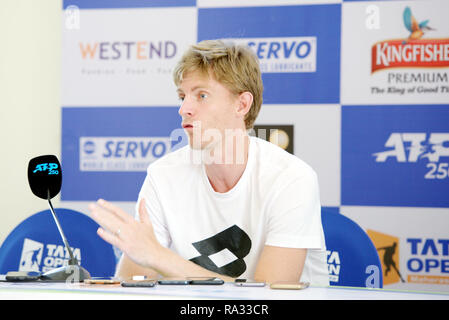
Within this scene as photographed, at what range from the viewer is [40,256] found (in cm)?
148

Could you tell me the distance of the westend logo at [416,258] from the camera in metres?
2.28

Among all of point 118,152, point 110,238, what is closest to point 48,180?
point 110,238

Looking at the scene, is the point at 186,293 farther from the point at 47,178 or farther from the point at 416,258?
the point at 416,258

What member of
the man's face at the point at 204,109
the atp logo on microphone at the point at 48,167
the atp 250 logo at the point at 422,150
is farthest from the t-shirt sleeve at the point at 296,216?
the atp 250 logo at the point at 422,150

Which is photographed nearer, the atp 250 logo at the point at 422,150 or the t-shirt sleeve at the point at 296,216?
the t-shirt sleeve at the point at 296,216

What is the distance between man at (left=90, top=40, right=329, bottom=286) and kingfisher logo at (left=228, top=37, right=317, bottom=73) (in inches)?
34.5

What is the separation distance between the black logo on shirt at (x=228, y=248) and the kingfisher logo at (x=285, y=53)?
1.23 metres

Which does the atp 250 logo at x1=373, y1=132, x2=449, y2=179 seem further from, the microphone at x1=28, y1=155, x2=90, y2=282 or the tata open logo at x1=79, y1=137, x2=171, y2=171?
the microphone at x1=28, y1=155, x2=90, y2=282

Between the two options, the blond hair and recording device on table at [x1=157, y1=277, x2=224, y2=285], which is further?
the blond hair

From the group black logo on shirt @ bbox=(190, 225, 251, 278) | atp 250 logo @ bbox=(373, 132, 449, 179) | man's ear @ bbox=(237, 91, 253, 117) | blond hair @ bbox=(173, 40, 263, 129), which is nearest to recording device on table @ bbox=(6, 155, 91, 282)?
black logo on shirt @ bbox=(190, 225, 251, 278)

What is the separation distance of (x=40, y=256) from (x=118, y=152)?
3.69ft

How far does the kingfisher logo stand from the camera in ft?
7.92

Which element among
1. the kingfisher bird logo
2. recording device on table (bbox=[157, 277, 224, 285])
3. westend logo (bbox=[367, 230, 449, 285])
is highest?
the kingfisher bird logo

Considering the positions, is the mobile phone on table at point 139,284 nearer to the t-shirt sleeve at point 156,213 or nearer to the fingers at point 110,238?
the fingers at point 110,238
